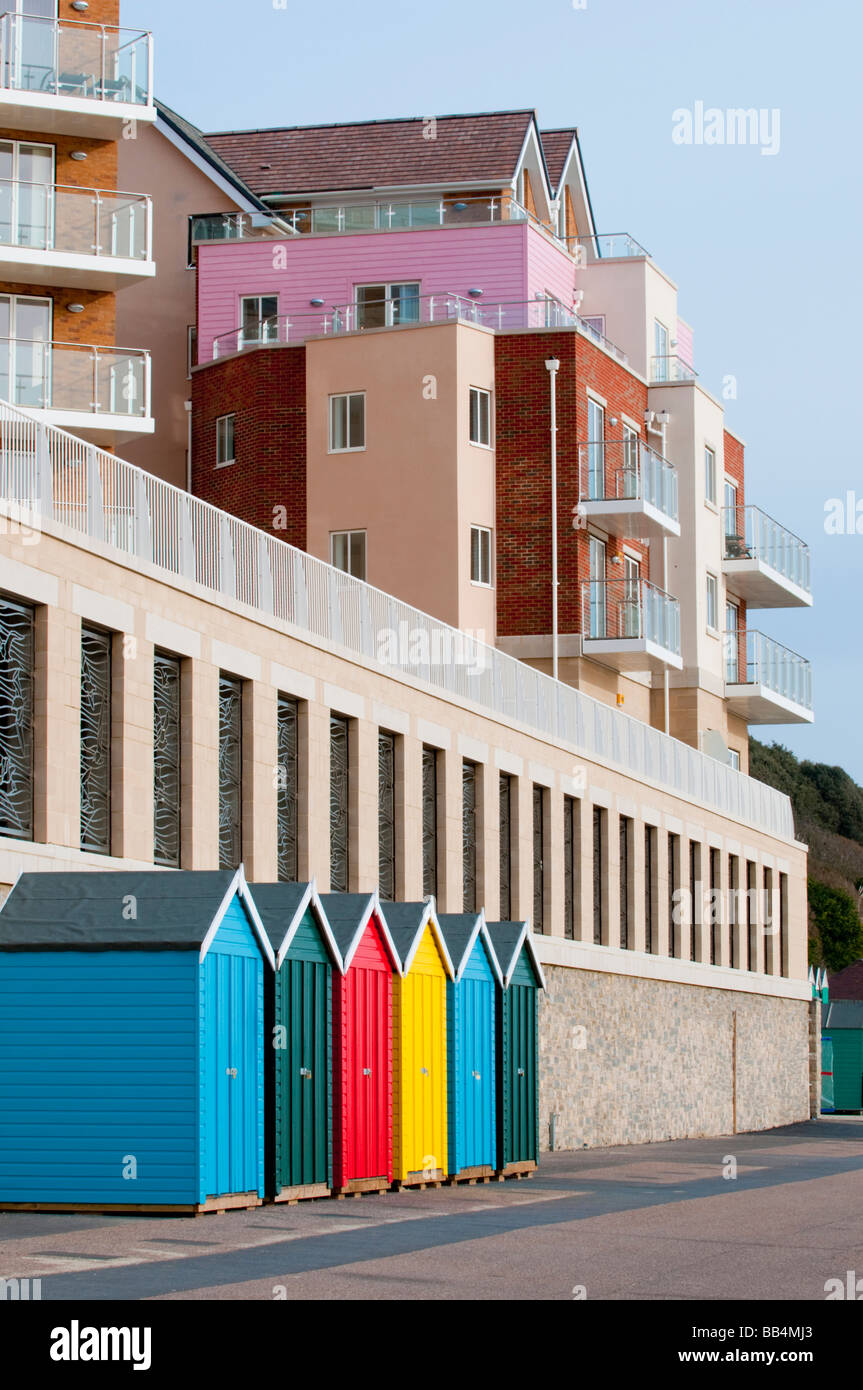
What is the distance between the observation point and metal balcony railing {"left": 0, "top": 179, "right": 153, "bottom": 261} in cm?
3822

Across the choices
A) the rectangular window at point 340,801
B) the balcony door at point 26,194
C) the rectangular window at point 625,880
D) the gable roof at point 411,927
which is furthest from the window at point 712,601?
the gable roof at point 411,927

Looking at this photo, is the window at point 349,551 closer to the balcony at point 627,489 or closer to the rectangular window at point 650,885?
the balcony at point 627,489

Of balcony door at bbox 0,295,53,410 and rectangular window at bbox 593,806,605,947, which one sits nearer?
balcony door at bbox 0,295,53,410

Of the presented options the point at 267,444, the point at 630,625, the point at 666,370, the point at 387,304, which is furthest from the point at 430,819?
the point at 666,370

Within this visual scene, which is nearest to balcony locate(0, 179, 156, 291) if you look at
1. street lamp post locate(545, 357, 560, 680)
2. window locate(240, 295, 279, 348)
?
street lamp post locate(545, 357, 560, 680)

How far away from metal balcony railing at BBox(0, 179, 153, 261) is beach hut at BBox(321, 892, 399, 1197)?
1879cm

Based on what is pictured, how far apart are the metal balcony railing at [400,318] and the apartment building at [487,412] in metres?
0.08

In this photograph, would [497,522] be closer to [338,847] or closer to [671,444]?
[671,444]

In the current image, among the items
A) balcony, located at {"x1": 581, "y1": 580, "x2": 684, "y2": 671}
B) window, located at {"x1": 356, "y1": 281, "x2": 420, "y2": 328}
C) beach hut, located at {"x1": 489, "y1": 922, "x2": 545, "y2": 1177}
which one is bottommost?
beach hut, located at {"x1": 489, "y1": 922, "x2": 545, "y2": 1177}

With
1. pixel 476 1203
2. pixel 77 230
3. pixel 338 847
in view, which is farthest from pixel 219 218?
pixel 476 1203

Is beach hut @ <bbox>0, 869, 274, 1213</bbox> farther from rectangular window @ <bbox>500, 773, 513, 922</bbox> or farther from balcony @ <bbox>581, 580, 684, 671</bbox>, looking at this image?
balcony @ <bbox>581, 580, 684, 671</bbox>

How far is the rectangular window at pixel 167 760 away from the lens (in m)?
25.9
